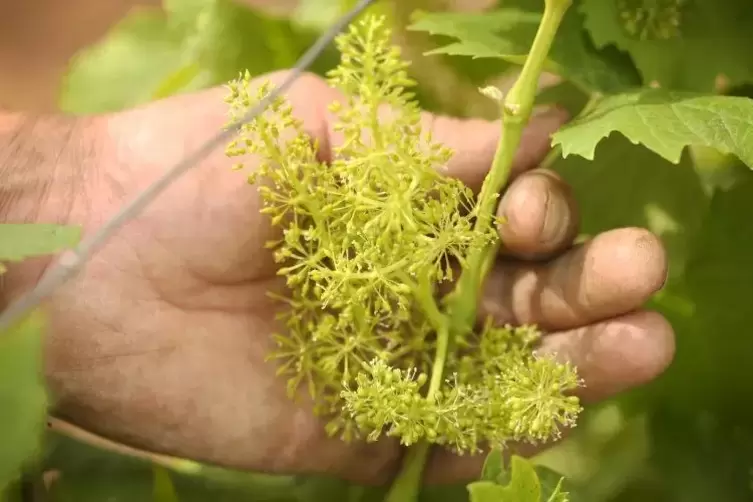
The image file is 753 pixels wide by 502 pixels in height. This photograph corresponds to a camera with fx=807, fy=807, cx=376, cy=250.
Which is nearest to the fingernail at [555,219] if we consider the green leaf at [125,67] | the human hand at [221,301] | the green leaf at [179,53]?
the human hand at [221,301]

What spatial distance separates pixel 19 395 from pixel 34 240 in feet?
0.34

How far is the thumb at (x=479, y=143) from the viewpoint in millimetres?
655

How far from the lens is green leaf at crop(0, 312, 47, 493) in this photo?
32 cm

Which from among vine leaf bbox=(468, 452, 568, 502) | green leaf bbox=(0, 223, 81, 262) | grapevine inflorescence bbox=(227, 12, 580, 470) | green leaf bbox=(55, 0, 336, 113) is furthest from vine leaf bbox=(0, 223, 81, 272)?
green leaf bbox=(55, 0, 336, 113)

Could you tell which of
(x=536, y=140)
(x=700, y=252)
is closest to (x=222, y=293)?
(x=536, y=140)

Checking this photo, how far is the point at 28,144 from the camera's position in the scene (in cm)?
65

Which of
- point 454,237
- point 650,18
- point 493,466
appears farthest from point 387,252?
point 650,18

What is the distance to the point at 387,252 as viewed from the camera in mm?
517

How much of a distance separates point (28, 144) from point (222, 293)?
20cm

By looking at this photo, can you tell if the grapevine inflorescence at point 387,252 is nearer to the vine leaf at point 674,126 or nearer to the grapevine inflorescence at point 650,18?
the vine leaf at point 674,126

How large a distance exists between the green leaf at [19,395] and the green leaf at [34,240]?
0.22ft

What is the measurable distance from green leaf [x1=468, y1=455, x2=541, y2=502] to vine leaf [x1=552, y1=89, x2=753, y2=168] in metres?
0.19

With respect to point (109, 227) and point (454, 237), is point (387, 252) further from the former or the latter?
point (109, 227)

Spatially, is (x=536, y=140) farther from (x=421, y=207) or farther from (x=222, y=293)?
(x=222, y=293)
